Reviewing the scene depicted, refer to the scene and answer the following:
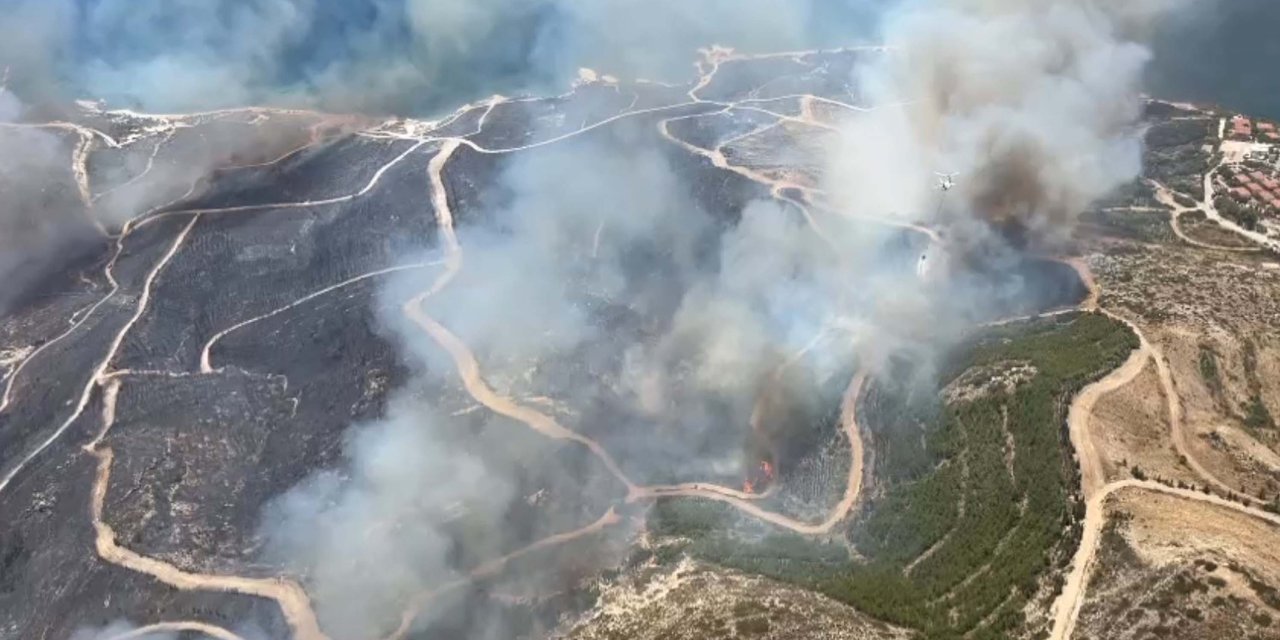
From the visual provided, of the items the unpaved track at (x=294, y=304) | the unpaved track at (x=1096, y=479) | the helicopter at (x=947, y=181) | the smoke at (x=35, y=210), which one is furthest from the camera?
the smoke at (x=35, y=210)

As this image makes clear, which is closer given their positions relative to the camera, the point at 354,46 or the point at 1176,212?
the point at 1176,212

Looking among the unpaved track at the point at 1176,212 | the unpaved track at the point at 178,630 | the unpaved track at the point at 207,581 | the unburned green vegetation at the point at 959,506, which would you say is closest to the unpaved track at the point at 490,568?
the unburned green vegetation at the point at 959,506

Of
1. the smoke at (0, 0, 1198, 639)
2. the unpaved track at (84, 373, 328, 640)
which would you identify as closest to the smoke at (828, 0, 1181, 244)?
the smoke at (0, 0, 1198, 639)

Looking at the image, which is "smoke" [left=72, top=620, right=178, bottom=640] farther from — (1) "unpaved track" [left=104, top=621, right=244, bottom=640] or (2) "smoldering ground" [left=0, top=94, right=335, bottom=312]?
(2) "smoldering ground" [left=0, top=94, right=335, bottom=312]

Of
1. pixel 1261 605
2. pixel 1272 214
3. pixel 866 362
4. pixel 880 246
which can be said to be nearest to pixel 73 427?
pixel 866 362

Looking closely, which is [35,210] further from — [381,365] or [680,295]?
[680,295]

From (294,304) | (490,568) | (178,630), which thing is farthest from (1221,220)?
(178,630)

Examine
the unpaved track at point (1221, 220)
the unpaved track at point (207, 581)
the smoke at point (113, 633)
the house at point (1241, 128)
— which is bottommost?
the smoke at point (113, 633)

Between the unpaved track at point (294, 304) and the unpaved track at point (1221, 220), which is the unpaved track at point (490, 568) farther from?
the unpaved track at point (1221, 220)

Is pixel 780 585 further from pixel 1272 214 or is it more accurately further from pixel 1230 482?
pixel 1272 214
